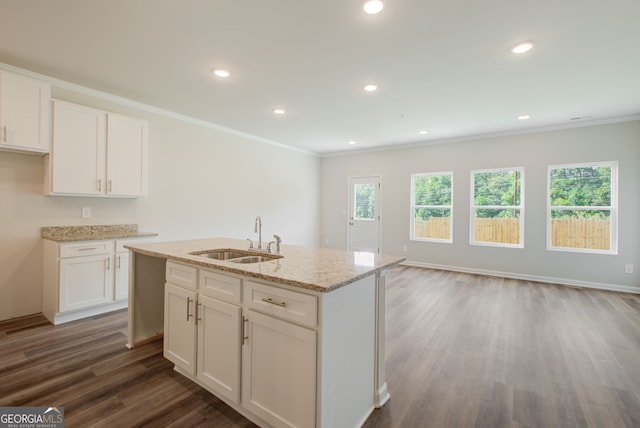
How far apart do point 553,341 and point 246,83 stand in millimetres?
4090

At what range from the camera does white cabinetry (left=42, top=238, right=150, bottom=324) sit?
2988 mm

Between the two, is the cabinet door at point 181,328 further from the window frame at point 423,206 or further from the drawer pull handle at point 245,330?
the window frame at point 423,206

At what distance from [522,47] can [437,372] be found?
277cm

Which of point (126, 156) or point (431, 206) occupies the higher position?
point (126, 156)

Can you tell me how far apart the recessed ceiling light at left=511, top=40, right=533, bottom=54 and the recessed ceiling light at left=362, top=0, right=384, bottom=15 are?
1.32 m

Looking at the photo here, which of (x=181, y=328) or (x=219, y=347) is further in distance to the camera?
(x=181, y=328)

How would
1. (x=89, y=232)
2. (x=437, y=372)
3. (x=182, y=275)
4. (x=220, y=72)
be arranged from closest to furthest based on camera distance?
(x=182, y=275) < (x=437, y=372) < (x=220, y=72) < (x=89, y=232)

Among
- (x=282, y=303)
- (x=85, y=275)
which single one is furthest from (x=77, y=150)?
(x=282, y=303)

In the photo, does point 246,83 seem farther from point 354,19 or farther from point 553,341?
point 553,341

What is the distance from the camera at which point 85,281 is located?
123 inches

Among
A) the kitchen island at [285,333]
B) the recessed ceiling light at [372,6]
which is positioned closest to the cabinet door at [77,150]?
the kitchen island at [285,333]

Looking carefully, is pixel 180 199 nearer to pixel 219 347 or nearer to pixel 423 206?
pixel 219 347

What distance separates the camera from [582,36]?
2.34 m

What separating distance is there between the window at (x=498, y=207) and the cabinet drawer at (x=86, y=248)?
579 cm
